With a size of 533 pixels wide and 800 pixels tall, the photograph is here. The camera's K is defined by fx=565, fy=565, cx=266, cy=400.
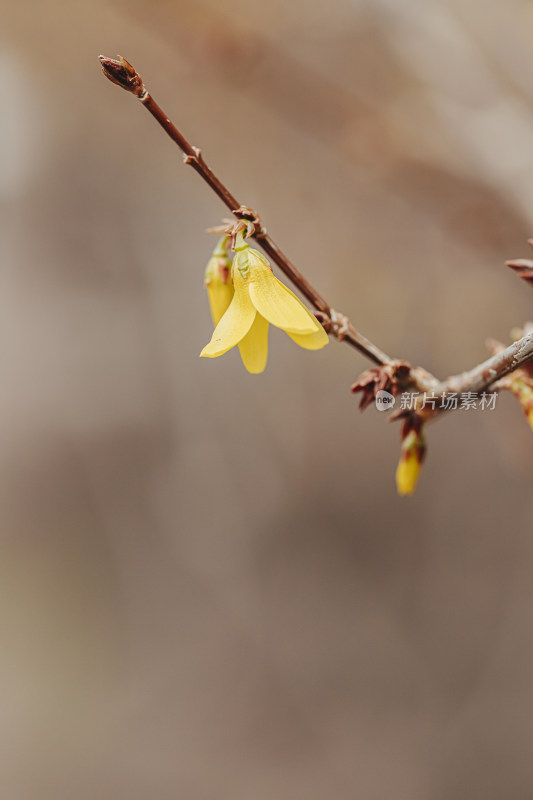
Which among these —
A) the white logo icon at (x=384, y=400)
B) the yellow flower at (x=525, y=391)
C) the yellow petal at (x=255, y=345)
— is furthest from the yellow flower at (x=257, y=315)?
the yellow flower at (x=525, y=391)

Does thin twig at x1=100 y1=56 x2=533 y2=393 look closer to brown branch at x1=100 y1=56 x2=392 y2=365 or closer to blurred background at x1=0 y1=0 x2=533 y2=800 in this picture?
brown branch at x1=100 y1=56 x2=392 y2=365

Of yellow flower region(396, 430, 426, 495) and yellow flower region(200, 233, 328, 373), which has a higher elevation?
yellow flower region(200, 233, 328, 373)

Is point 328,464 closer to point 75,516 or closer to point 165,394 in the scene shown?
point 165,394

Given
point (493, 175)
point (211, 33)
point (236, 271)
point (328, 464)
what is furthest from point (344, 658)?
point (211, 33)

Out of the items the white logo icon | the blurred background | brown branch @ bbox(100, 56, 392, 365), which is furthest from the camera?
the blurred background

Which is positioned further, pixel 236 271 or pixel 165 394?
pixel 165 394

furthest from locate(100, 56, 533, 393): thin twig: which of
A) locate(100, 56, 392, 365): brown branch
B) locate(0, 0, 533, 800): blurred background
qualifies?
locate(0, 0, 533, 800): blurred background

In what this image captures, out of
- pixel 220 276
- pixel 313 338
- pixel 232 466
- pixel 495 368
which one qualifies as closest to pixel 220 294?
pixel 220 276
